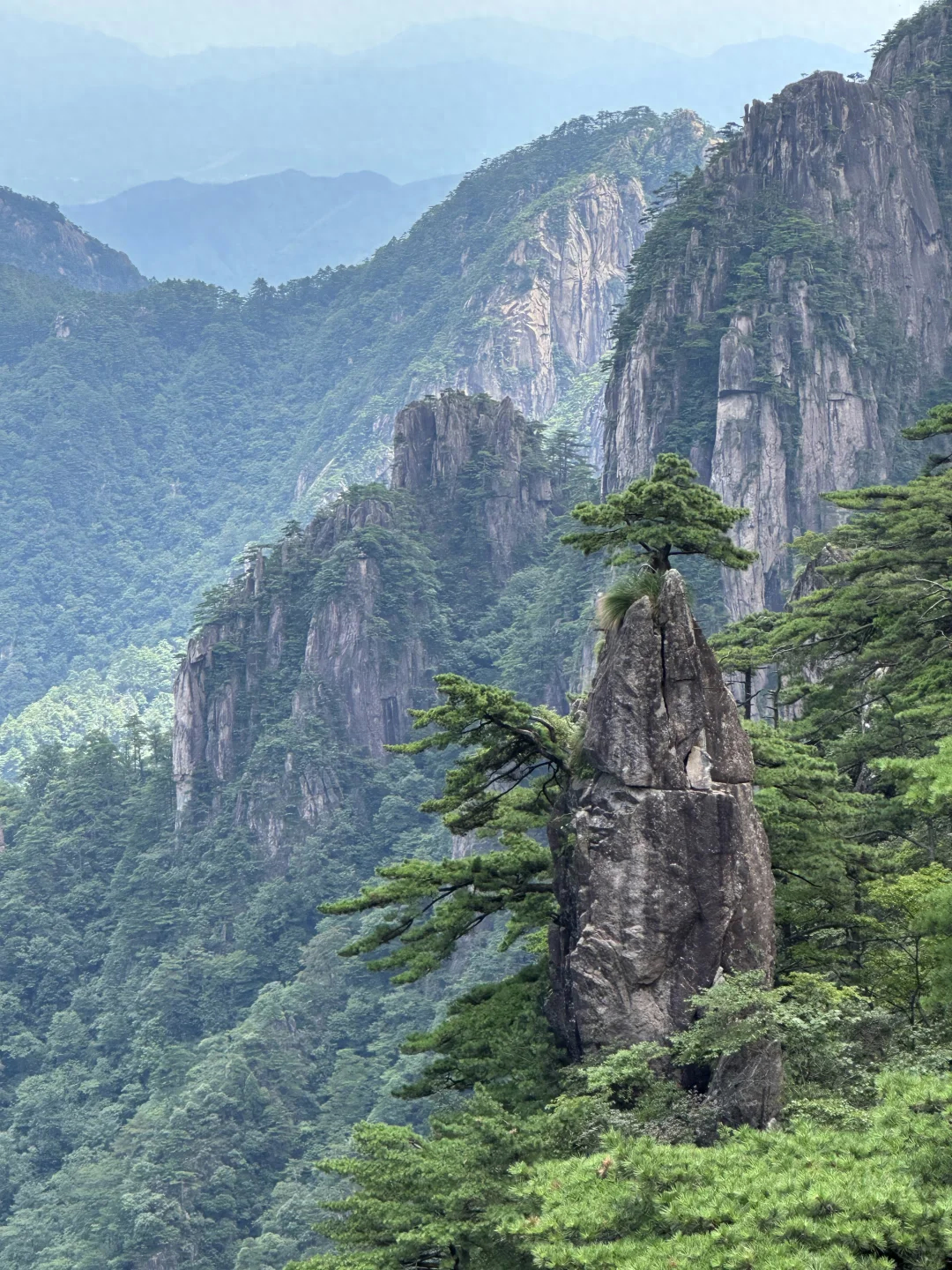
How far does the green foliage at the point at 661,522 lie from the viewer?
22.4 meters

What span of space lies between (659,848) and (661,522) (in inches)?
165

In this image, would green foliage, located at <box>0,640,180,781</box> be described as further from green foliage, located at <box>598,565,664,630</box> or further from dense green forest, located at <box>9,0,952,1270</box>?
green foliage, located at <box>598,565,664,630</box>

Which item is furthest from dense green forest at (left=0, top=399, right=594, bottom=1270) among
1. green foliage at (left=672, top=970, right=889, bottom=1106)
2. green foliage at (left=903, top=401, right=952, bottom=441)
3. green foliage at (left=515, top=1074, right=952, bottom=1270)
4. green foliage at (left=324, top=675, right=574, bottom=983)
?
green foliage at (left=515, top=1074, right=952, bottom=1270)

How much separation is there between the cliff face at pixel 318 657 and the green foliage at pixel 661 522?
79.7 meters

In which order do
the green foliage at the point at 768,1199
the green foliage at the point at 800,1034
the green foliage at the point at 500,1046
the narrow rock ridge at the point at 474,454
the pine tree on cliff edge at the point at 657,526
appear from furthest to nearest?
the narrow rock ridge at the point at 474,454, the pine tree on cliff edge at the point at 657,526, the green foliage at the point at 500,1046, the green foliage at the point at 800,1034, the green foliage at the point at 768,1199

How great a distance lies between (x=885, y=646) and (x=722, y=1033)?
1045 centimetres

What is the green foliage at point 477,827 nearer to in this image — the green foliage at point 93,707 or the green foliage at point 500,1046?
the green foliage at point 500,1046

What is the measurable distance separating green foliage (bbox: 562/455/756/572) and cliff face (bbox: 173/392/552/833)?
262 ft

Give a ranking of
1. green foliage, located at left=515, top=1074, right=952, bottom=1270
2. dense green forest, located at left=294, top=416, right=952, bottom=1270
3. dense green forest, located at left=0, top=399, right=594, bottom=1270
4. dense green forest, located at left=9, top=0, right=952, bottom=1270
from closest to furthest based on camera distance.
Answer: green foliage, located at left=515, top=1074, right=952, bottom=1270, dense green forest, located at left=294, top=416, right=952, bottom=1270, dense green forest, located at left=9, top=0, right=952, bottom=1270, dense green forest, located at left=0, top=399, right=594, bottom=1270

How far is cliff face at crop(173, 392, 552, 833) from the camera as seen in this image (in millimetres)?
103250

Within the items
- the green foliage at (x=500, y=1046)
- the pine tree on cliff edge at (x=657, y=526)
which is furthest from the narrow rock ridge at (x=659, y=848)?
the pine tree on cliff edge at (x=657, y=526)

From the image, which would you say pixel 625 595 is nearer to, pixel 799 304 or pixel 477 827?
pixel 477 827

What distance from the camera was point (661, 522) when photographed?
2266 cm

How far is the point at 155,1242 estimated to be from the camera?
64.4m
